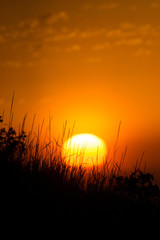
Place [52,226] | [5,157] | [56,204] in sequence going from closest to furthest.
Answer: [52,226] < [56,204] < [5,157]

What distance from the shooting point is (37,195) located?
326 centimetres

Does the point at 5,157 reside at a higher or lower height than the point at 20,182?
higher

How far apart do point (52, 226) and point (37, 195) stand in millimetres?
454

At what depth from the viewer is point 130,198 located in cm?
375

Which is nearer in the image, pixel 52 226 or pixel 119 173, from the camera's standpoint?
pixel 52 226

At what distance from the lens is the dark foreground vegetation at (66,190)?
3.16m

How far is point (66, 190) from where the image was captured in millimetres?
3576

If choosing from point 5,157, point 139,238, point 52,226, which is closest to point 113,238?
point 139,238

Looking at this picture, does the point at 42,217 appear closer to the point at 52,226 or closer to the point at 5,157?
the point at 52,226

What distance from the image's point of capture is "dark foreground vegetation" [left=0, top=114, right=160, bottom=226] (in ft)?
10.4

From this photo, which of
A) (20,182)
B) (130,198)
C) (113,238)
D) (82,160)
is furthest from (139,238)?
(82,160)

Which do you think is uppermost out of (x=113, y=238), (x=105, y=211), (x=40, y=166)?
(x=40, y=166)

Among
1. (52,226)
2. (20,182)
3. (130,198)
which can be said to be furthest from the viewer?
(130,198)

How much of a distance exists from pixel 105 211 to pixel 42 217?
2.28 ft
